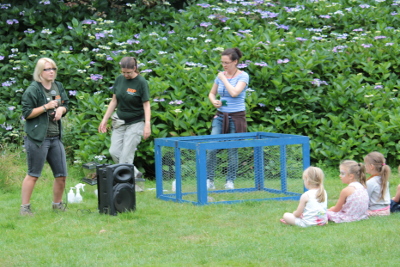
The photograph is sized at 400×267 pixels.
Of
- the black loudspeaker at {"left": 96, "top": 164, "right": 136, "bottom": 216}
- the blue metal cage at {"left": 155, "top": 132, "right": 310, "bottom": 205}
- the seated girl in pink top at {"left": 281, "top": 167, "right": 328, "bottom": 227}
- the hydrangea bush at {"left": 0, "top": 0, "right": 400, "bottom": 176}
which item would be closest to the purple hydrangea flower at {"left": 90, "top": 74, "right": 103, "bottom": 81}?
the hydrangea bush at {"left": 0, "top": 0, "right": 400, "bottom": 176}

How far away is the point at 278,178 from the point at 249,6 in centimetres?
611

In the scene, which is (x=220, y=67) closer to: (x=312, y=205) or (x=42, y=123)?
(x=42, y=123)

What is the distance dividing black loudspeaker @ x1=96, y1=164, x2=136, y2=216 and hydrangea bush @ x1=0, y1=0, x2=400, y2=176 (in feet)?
8.08

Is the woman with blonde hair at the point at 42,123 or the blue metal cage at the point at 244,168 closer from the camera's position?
the woman with blonde hair at the point at 42,123

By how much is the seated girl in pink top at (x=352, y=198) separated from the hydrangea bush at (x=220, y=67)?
3.15 meters

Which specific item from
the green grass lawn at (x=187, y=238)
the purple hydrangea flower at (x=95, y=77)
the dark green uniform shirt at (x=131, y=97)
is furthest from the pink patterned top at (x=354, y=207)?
the purple hydrangea flower at (x=95, y=77)

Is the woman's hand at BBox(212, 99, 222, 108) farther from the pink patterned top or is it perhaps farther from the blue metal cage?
the pink patterned top

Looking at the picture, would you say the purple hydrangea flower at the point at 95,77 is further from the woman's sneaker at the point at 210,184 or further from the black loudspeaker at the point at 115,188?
the black loudspeaker at the point at 115,188

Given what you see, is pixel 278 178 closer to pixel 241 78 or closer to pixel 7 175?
pixel 241 78

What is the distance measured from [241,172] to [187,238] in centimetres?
231

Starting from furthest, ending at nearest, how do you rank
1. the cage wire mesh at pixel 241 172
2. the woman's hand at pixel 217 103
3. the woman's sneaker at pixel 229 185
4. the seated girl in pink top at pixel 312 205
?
the woman's hand at pixel 217 103 → the woman's sneaker at pixel 229 185 → the cage wire mesh at pixel 241 172 → the seated girl in pink top at pixel 312 205

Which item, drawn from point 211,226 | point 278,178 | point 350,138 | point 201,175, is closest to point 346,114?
point 350,138

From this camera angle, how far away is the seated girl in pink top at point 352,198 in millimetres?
6512

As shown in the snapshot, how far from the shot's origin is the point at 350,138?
984 cm
